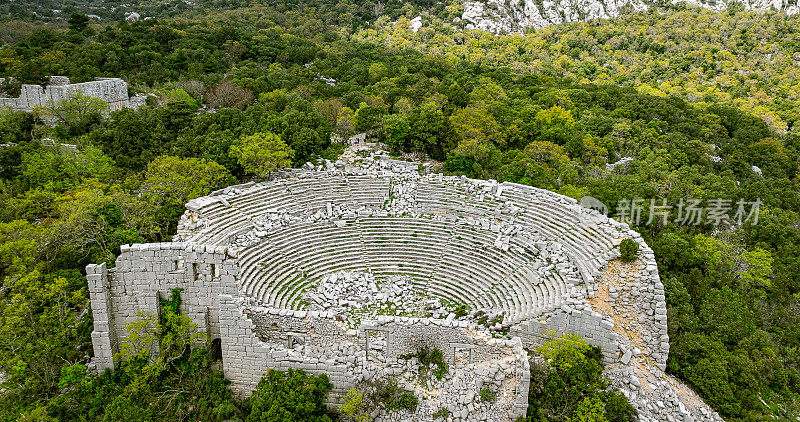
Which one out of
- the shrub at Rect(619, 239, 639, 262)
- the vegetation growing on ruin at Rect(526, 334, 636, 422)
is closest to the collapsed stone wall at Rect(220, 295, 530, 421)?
the vegetation growing on ruin at Rect(526, 334, 636, 422)

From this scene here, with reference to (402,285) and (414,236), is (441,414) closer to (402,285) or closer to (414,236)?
(402,285)

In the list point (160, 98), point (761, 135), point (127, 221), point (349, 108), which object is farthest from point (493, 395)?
point (761, 135)

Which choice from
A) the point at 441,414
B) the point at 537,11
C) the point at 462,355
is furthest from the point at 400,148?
the point at 537,11

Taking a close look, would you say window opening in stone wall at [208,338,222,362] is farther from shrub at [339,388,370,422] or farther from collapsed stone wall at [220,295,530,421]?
shrub at [339,388,370,422]

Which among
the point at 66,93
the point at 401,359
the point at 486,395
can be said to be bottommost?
the point at 486,395

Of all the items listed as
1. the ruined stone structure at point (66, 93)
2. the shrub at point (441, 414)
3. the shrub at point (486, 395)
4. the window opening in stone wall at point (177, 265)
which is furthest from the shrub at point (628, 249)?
the ruined stone structure at point (66, 93)

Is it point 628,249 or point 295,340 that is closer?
point 295,340

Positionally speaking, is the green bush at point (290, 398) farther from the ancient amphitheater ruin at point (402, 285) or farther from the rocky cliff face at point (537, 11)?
the rocky cliff face at point (537, 11)
